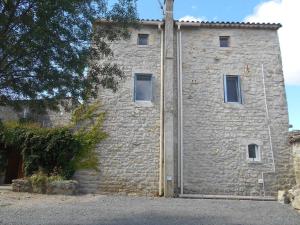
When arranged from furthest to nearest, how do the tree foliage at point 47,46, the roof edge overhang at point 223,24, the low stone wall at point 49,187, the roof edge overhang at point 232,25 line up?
1. the roof edge overhang at point 232,25
2. the roof edge overhang at point 223,24
3. the low stone wall at point 49,187
4. the tree foliage at point 47,46

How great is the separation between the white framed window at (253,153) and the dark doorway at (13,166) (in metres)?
9.94

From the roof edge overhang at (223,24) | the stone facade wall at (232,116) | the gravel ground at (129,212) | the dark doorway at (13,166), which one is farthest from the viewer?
the dark doorway at (13,166)

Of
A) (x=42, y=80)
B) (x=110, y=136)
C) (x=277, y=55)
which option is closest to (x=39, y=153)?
(x=110, y=136)

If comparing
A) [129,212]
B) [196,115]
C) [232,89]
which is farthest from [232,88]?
[129,212]

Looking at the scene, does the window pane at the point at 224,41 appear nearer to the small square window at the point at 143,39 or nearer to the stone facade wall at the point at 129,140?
the stone facade wall at the point at 129,140

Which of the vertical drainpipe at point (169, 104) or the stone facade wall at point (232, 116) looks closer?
the vertical drainpipe at point (169, 104)

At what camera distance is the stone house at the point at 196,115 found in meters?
12.9

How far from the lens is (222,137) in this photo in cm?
1346

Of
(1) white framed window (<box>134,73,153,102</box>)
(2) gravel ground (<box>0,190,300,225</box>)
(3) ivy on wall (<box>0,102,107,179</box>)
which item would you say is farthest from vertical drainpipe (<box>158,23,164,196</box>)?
(3) ivy on wall (<box>0,102,107,179</box>)

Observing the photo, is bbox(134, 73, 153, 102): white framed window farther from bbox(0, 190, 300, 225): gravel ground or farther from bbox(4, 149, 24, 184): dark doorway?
bbox(4, 149, 24, 184): dark doorway

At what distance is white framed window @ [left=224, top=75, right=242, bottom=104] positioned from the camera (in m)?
14.0

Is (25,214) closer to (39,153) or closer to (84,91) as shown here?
(84,91)

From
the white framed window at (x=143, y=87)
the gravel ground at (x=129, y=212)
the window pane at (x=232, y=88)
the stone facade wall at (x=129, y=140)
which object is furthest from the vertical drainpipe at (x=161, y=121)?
the window pane at (x=232, y=88)

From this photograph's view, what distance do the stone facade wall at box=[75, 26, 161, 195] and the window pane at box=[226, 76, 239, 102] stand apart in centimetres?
298
